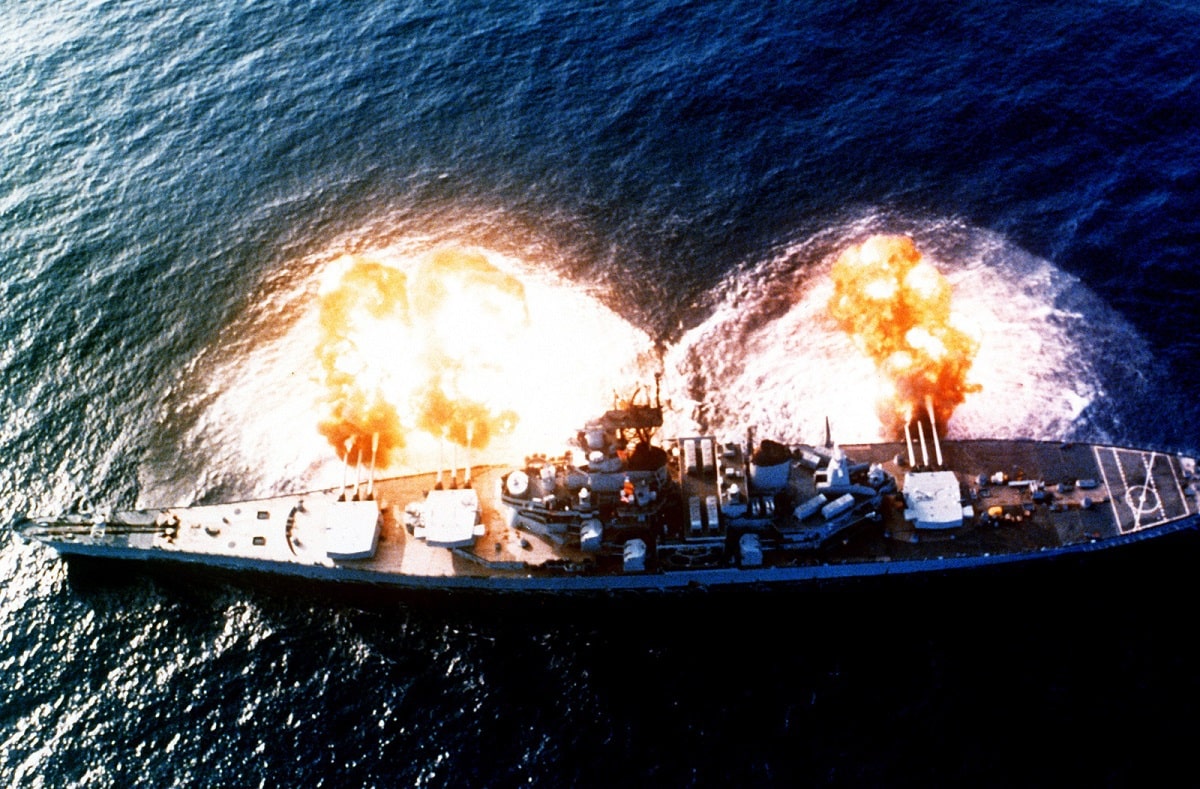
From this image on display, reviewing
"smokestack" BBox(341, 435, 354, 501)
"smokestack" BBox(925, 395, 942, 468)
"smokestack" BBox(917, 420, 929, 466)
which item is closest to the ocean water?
"smokestack" BBox(341, 435, 354, 501)

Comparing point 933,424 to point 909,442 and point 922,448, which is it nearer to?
A: point 922,448

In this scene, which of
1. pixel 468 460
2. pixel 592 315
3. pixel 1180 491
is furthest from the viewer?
pixel 592 315

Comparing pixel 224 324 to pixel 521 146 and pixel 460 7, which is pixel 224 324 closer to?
pixel 521 146

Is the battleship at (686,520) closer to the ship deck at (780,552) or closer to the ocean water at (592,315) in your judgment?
the ship deck at (780,552)

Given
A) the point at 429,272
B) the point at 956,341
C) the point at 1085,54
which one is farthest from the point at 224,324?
the point at 1085,54

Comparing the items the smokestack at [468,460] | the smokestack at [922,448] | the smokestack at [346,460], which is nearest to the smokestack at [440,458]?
the smokestack at [468,460]

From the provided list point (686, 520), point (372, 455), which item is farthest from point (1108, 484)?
point (372, 455)
